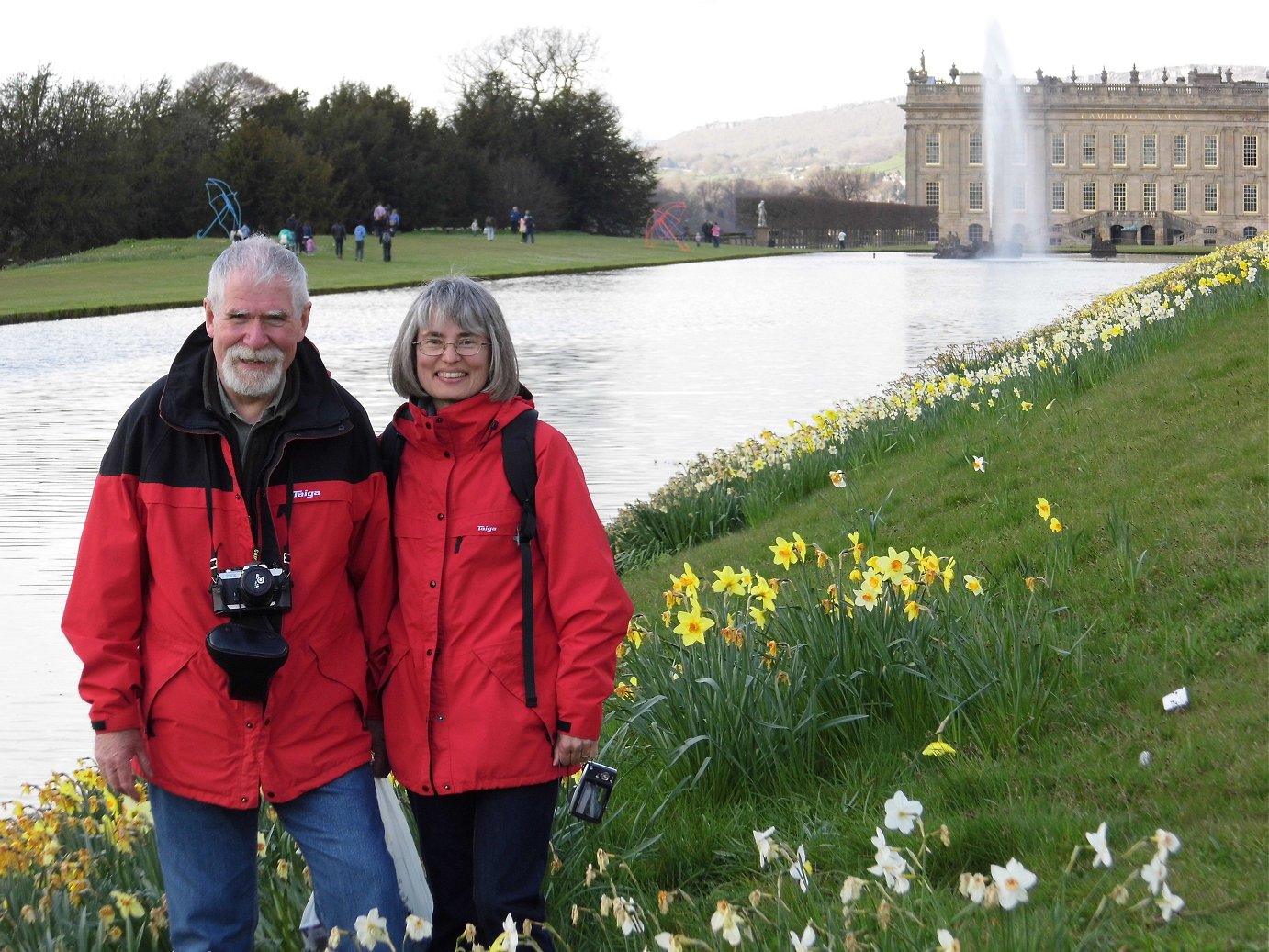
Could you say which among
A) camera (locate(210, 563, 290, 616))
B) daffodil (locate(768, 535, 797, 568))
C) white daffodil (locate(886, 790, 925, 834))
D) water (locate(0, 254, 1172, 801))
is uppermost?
camera (locate(210, 563, 290, 616))

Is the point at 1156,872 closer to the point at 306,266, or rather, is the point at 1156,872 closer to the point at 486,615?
the point at 486,615

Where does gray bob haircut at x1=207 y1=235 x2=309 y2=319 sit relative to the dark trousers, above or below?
above

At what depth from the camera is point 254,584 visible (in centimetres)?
304

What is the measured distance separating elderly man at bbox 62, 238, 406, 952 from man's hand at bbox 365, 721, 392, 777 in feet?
0.42

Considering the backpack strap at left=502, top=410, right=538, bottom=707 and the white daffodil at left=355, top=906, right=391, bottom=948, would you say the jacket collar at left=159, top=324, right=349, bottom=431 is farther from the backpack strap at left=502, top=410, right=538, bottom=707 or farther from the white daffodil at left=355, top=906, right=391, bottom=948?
Result: the white daffodil at left=355, top=906, right=391, bottom=948

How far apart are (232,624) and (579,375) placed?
13.9 m

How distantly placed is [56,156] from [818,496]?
146 ft

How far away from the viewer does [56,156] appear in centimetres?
4753

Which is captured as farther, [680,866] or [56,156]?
[56,156]

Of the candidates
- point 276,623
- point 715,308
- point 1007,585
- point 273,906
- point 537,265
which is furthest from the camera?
point 537,265

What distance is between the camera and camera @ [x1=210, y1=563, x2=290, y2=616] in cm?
304

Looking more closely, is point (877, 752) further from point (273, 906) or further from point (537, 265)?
point (537, 265)

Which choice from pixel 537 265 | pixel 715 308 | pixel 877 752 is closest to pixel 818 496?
pixel 877 752

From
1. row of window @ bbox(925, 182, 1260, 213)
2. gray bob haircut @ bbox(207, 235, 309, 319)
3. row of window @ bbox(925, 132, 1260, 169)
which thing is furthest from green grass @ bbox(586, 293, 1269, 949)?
row of window @ bbox(925, 132, 1260, 169)
